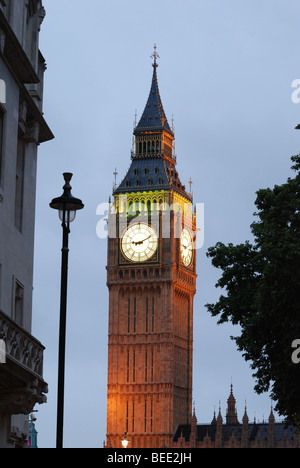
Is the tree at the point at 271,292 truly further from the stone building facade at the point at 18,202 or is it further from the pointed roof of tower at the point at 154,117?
the pointed roof of tower at the point at 154,117

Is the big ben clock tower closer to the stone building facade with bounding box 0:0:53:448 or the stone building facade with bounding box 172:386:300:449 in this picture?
the stone building facade with bounding box 172:386:300:449

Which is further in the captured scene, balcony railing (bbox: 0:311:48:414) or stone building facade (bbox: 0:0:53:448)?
stone building facade (bbox: 0:0:53:448)

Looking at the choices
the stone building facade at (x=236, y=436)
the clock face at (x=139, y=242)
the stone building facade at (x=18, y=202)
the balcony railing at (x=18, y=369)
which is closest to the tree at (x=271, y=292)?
the stone building facade at (x=18, y=202)

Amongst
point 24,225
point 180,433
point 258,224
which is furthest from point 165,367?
point 24,225

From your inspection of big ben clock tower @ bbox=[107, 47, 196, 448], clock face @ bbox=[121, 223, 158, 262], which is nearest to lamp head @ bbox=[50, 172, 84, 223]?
big ben clock tower @ bbox=[107, 47, 196, 448]

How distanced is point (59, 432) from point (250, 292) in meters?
21.9

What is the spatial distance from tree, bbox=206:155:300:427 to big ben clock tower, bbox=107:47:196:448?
82298 millimetres

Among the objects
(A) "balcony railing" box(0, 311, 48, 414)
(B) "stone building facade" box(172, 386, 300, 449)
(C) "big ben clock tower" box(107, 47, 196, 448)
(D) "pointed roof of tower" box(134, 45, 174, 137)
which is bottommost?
(A) "balcony railing" box(0, 311, 48, 414)

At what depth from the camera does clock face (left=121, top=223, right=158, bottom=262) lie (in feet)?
447

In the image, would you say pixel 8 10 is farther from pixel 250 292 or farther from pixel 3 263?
pixel 250 292

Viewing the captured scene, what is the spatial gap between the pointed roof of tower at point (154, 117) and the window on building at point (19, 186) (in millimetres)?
107728

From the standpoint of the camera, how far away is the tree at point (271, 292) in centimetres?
4188

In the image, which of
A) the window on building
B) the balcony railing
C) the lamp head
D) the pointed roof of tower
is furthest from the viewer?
the pointed roof of tower

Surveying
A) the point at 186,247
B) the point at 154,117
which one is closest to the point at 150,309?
the point at 186,247
